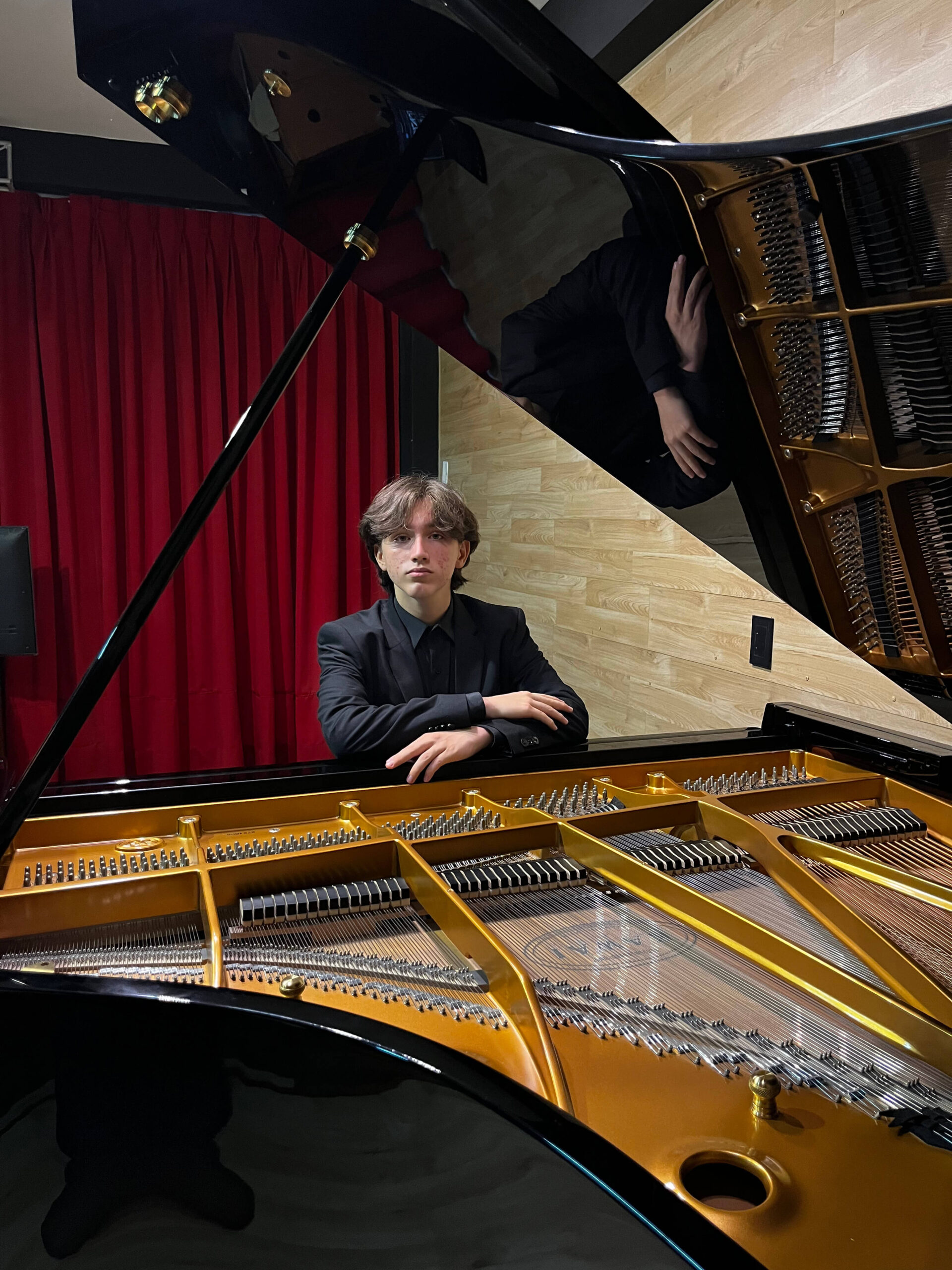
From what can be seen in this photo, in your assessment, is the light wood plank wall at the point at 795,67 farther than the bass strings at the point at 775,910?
Yes

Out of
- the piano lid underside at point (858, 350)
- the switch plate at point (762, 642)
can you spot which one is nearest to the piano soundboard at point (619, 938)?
the piano lid underside at point (858, 350)

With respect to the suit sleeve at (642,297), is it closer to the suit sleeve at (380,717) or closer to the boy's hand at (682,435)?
the boy's hand at (682,435)

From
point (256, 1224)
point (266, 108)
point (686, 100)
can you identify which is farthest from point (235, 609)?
point (256, 1224)

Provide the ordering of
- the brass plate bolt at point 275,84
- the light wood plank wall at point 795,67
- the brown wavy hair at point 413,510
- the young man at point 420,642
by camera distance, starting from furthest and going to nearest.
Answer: the brown wavy hair at point 413,510 → the young man at point 420,642 → the light wood plank wall at point 795,67 → the brass plate bolt at point 275,84

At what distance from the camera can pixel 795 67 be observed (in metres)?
1.89

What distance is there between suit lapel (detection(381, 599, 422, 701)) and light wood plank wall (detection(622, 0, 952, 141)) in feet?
4.73

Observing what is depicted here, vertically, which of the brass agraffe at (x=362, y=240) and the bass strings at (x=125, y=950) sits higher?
the brass agraffe at (x=362, y=240)

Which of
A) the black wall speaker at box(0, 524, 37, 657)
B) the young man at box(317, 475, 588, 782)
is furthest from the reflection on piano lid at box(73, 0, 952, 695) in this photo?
the black wall speaker at box(0, 524, 37, 657)

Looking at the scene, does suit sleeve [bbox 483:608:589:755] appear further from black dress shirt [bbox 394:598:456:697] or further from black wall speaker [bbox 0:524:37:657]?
black wall speaker [bbox 0:524:37:657]

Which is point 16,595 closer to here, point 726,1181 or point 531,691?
point 531,691

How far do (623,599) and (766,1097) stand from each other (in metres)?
2.07

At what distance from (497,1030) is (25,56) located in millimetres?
3400

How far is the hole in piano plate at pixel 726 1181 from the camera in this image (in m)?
0.64

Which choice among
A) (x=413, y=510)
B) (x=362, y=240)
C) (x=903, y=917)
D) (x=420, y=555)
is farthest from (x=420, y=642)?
(x=903, y=917)
